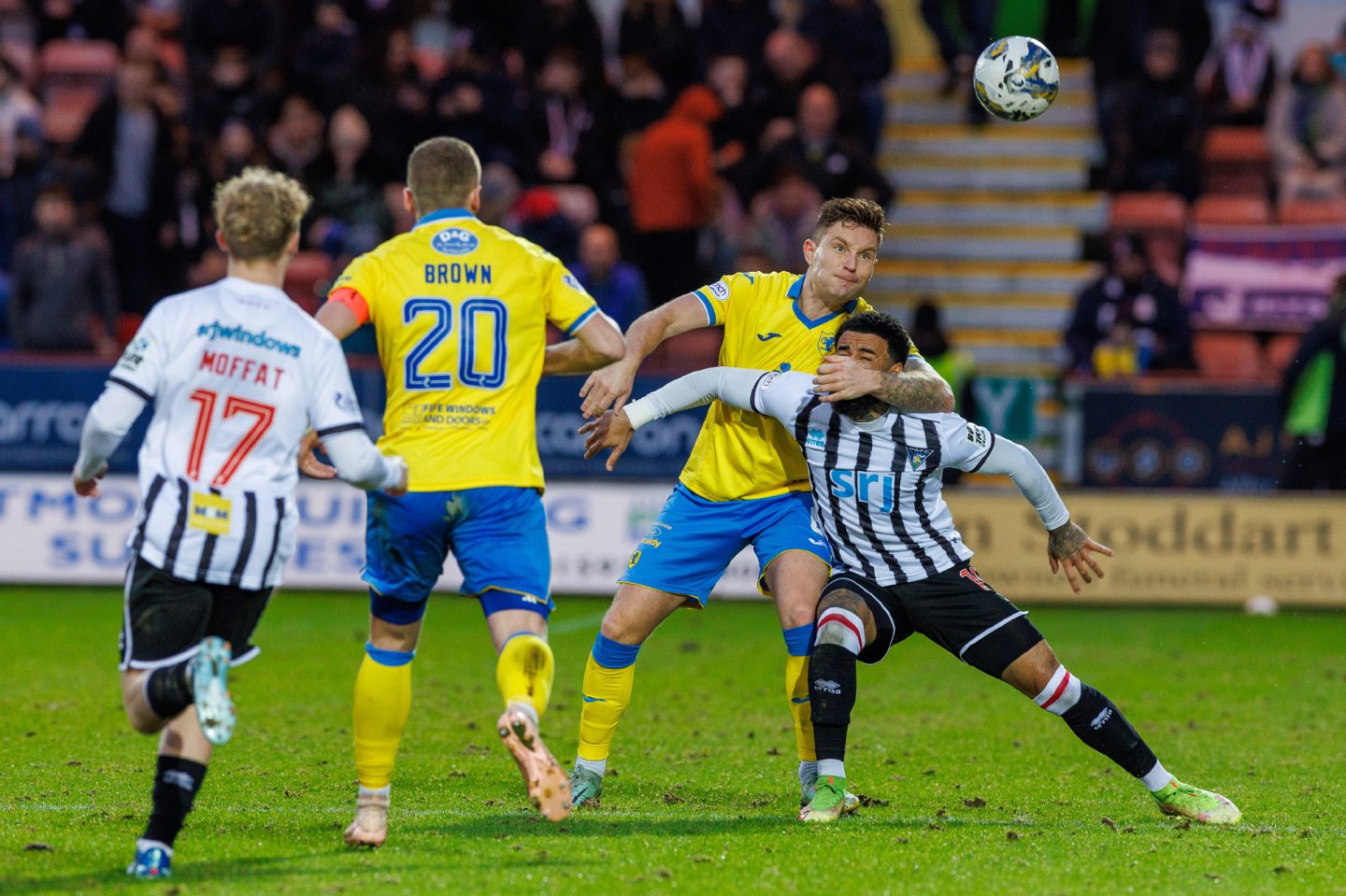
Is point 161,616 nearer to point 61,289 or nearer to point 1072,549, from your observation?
point 1072,549

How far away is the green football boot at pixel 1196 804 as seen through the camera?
20.7 feet

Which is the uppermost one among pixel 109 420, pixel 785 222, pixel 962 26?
pixel 962 26

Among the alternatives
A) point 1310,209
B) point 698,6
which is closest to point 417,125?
point 698,6

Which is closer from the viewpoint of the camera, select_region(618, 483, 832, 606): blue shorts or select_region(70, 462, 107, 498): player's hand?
select_region(70, 462, 107, 498): player's hand

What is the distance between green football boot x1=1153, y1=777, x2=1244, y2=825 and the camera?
20.7 ft

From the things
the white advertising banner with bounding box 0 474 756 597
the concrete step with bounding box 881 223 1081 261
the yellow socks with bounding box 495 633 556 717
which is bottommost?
the white advertising banner with bounding box 0 474 756 597

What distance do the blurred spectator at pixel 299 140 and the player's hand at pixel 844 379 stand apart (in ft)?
33.7

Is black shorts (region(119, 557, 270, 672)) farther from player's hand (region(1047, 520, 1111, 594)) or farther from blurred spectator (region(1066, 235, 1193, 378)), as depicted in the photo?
blurred spectator (region(1066, 235, 1193, 378))

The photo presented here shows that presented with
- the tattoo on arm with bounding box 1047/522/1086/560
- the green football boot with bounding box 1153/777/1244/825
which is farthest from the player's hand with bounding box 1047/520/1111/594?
the green football boot with bounding box 1153/777/1244/825

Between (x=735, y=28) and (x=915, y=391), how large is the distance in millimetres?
11732

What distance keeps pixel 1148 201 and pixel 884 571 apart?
11899mm

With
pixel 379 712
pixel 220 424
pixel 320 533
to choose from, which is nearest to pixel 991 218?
pixel 320 533

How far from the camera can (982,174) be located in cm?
1808

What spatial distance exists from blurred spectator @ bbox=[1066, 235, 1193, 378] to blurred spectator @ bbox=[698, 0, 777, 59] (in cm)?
432
